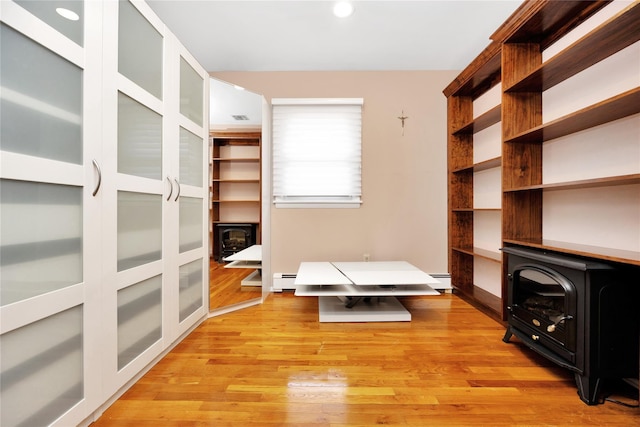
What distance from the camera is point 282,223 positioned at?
3.39m

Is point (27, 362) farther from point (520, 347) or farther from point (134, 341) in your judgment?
point (520, 347)

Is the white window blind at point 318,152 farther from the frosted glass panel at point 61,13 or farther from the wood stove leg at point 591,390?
the wood stove leg at point 591,390

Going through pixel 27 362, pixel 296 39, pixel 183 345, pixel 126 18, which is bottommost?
pixel 183 345

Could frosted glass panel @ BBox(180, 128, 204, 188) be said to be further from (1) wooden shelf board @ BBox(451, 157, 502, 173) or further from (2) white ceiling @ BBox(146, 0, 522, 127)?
(1) wooden shelf board @ BBox(451, 157, 502, 173)

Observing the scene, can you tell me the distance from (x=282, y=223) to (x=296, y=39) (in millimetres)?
1942

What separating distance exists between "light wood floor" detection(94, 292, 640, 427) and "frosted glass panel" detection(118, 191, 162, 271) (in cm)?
69

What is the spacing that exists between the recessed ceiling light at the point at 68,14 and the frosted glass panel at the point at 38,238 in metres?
0.69

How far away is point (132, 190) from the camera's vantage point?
1529 mm

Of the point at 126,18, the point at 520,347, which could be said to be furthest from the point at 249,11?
the point at 520,347

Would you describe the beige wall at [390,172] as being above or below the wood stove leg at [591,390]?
above

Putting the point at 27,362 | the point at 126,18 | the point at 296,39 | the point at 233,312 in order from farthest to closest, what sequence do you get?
the point at 296,39 < the point at 233,312 < the point at 126,18 < the point at 27,362

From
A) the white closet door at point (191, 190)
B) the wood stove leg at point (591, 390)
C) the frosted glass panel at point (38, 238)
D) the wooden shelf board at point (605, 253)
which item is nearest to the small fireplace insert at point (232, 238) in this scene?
the white closet door at point (191, 190)

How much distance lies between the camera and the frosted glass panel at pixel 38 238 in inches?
37.9

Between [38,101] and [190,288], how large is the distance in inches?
59.0
